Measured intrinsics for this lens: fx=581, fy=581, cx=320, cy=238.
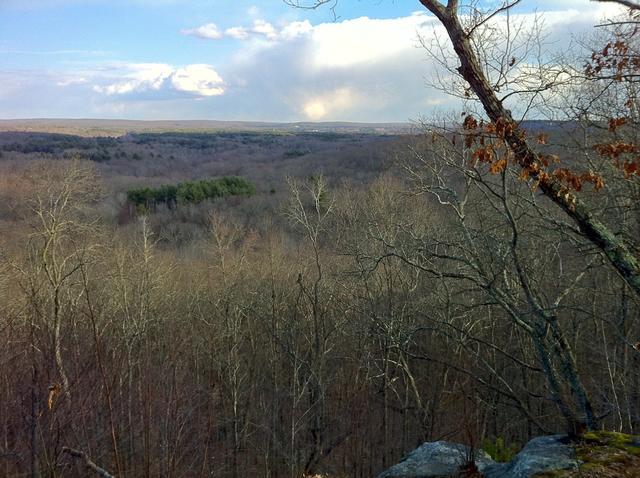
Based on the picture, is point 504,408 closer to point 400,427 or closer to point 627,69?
point 400,427

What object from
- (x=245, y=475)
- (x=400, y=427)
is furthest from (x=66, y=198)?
(x=400, y=427)

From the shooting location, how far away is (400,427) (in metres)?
17.8

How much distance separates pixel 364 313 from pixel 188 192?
40.8 metres

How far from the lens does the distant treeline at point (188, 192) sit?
49281 mm

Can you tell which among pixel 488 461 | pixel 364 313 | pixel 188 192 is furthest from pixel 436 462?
pixel 188 192

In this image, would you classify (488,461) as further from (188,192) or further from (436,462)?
(188,192)

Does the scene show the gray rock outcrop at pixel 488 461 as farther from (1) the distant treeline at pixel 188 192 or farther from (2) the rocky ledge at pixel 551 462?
(1) the distant treeline at pixel 188 192

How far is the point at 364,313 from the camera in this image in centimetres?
1162

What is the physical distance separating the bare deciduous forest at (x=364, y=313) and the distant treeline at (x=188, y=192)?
47.3ft

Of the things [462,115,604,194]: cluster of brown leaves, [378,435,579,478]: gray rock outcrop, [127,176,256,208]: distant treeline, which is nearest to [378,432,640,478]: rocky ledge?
[378,435,579,478]: gray rock outcrop

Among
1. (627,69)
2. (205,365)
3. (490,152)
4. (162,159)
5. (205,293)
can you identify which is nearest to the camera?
(490,152)

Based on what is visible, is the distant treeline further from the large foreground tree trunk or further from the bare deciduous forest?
the large foreground tree trunk

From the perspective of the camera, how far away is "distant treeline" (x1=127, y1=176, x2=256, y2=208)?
162 feet

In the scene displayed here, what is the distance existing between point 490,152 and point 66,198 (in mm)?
16685
